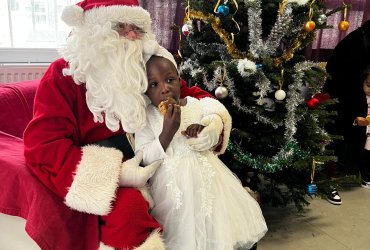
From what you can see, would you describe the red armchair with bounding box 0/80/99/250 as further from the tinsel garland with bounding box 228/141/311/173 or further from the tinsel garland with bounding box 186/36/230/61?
the tinsel garland with bounding box 186/36/230/61

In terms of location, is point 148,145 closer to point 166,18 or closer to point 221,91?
point 221,91

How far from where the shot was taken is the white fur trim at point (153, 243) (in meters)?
0.97

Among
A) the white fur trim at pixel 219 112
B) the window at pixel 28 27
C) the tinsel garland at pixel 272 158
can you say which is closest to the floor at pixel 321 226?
the tinsel garland at pixel 272 158

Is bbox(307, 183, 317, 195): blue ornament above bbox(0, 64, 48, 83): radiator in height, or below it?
below

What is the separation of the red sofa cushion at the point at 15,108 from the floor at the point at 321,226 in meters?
1.32

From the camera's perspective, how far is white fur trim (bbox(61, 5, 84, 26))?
1.06 m

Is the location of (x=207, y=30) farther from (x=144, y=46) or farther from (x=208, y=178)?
(x=208, y=178)

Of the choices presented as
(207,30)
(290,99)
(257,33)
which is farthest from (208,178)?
(207,30)

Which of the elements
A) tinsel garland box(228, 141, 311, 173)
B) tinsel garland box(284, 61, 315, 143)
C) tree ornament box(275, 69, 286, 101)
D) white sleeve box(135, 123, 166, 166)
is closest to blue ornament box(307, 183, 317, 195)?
tinsel garland box(228, 141, 311, 173)

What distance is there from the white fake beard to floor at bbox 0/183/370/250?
3.62 ft

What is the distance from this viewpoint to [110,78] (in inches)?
43.0

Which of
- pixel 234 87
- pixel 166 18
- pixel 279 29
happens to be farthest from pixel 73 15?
pixel 166 18

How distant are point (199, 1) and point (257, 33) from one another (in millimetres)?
381

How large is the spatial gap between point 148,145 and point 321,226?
1350 millimetres
